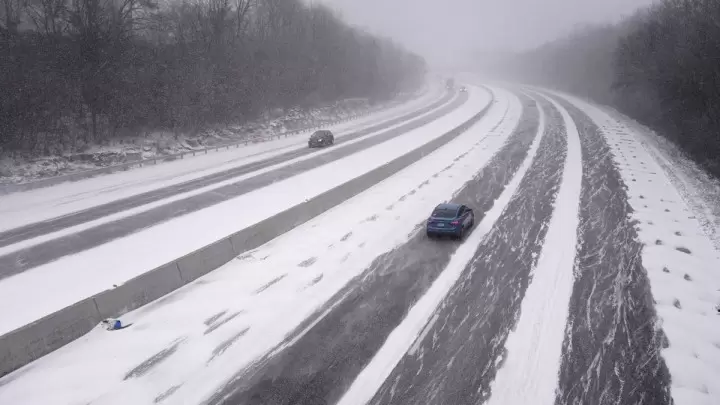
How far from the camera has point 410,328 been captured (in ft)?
36.8

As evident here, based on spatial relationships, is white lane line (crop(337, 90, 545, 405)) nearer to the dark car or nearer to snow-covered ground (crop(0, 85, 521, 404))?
the dark car

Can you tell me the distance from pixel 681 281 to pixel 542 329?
6.16m

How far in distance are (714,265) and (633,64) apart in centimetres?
4267

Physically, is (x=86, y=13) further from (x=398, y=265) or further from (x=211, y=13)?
(x=398, y=265)

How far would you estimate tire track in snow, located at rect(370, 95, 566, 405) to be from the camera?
898 centimetres

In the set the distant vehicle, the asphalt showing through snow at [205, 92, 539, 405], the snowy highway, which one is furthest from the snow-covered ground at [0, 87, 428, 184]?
the asphalt showing through snow at [205, 92, 539, 405]

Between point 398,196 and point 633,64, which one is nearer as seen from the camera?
point 398,196

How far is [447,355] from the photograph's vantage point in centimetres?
1009

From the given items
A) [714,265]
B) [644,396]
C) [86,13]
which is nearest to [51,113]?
[86,13]

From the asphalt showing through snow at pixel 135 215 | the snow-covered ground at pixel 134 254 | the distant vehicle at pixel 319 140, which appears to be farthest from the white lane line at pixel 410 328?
the distant vehicle at pixel 319 140

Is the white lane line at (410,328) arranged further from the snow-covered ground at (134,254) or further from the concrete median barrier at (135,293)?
the snow-covered ground at (134,254)

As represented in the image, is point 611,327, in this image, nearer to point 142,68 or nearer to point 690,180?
point 690,180

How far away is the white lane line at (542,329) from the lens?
29.4 feet

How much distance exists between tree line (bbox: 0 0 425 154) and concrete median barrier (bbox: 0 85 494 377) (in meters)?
19.4
